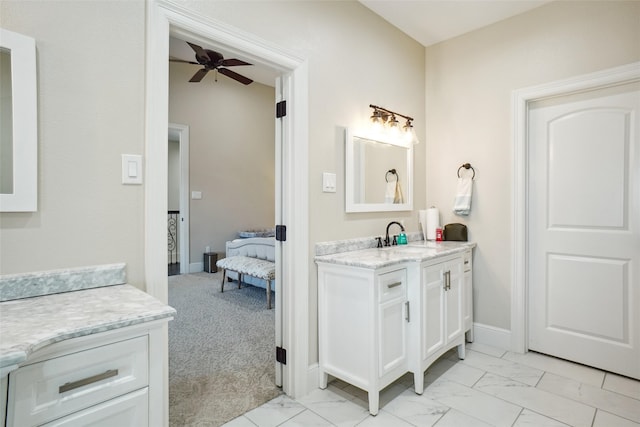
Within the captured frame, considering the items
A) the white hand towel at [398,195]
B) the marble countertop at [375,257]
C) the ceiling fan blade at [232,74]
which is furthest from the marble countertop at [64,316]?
the ceiling fan blade at [232,74]

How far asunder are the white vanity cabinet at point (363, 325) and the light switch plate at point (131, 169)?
1.16 m

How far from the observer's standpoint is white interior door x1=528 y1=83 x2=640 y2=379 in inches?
89.7

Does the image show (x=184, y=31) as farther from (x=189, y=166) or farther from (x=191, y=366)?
(x=189, y=166)

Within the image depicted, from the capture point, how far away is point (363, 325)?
74.5 inches

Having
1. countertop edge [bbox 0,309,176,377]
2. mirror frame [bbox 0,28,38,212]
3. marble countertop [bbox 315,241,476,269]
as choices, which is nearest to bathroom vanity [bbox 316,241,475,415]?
marble countertop [bbox 315,241,476,269]

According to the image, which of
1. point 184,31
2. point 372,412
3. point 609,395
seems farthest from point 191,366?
point 609,395

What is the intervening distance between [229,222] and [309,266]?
13.3 ft

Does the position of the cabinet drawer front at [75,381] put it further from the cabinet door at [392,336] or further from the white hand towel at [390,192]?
the white hand towel at [390,192]

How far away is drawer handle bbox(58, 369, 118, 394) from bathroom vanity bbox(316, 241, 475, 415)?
48.8 inches

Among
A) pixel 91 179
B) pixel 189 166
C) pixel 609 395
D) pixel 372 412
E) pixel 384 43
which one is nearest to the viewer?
pixel 91 179

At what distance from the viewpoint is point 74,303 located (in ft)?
3.66

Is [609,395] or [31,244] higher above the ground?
[31,244]

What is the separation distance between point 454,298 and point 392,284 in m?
0.75

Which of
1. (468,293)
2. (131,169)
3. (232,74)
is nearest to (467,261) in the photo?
(468,293)
